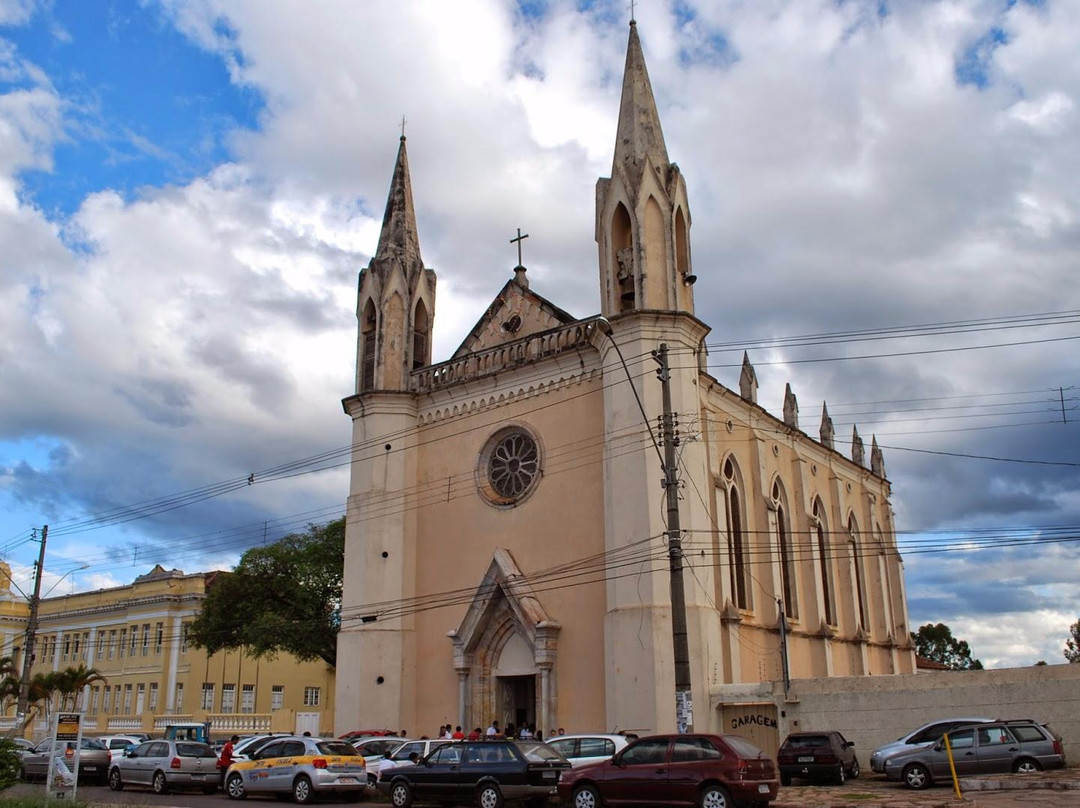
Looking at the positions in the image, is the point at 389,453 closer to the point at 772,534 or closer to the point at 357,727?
the point at 357,727

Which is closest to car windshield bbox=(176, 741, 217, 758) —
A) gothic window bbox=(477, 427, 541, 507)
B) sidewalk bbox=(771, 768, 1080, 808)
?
gothic window bbox=(477, 427, 541, 507)

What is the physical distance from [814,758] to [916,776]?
2153mm

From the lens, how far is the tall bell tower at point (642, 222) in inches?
1127

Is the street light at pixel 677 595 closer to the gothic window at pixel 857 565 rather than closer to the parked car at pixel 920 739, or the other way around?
the parked car at pixel 920 739

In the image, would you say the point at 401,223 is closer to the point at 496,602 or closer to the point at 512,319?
the point at 512,319

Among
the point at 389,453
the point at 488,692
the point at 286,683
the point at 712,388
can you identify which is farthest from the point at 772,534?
the point at 286,683

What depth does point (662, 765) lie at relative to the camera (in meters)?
16.3

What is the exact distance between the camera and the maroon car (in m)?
15.7

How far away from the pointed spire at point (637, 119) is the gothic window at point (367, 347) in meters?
10.1

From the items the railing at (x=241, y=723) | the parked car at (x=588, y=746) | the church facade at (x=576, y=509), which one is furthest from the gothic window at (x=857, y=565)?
the railing at (x=241, y=723)

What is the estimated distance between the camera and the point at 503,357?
32312 mm

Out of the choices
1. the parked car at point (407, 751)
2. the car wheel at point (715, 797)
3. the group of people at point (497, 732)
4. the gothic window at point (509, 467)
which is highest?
the gothic window at point (509, 467)

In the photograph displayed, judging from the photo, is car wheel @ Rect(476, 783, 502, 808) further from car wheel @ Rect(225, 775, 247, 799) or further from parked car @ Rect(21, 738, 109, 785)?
parked car @ Rect(21, 738, 109, 785)

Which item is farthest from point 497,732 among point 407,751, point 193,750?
point 193,750
